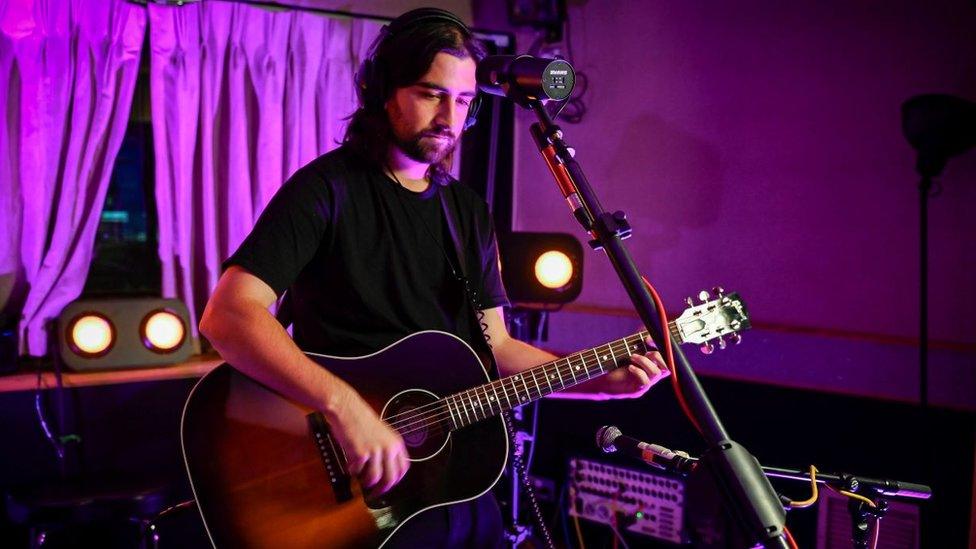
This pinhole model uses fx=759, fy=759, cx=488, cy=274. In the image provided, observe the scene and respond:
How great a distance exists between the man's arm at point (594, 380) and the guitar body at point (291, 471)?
15.2 inches

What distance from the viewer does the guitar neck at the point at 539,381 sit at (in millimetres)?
1932

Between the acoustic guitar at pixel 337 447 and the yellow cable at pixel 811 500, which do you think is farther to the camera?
→ the acoustic guitar at pixel 337 447

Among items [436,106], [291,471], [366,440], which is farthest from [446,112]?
[291,471]

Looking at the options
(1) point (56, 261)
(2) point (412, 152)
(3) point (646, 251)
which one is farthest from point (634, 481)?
(1) point (56, 261)

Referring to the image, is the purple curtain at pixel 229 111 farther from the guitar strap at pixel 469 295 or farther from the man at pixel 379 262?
the guitar strap at pixel 469 295

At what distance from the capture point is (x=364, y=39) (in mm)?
3641

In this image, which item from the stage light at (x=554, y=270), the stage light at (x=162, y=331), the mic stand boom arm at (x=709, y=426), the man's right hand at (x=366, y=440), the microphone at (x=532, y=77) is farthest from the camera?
the stage light at (x=554, y=270)

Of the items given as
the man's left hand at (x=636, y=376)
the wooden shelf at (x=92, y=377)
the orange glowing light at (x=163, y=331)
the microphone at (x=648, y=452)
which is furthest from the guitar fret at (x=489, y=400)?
the orange glowing light at (x=163, y=331)

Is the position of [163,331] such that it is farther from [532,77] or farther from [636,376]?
[532,77]

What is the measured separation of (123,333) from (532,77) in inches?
90.3

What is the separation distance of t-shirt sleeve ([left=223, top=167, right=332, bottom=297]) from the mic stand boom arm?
75 cm

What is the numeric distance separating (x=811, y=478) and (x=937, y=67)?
83.0 inches

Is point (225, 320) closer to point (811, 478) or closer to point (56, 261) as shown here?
point (811, 478)

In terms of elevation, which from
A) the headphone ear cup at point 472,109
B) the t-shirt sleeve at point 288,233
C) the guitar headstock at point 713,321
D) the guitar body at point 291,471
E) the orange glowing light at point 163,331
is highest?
the headphone ear cup at point 472,109
